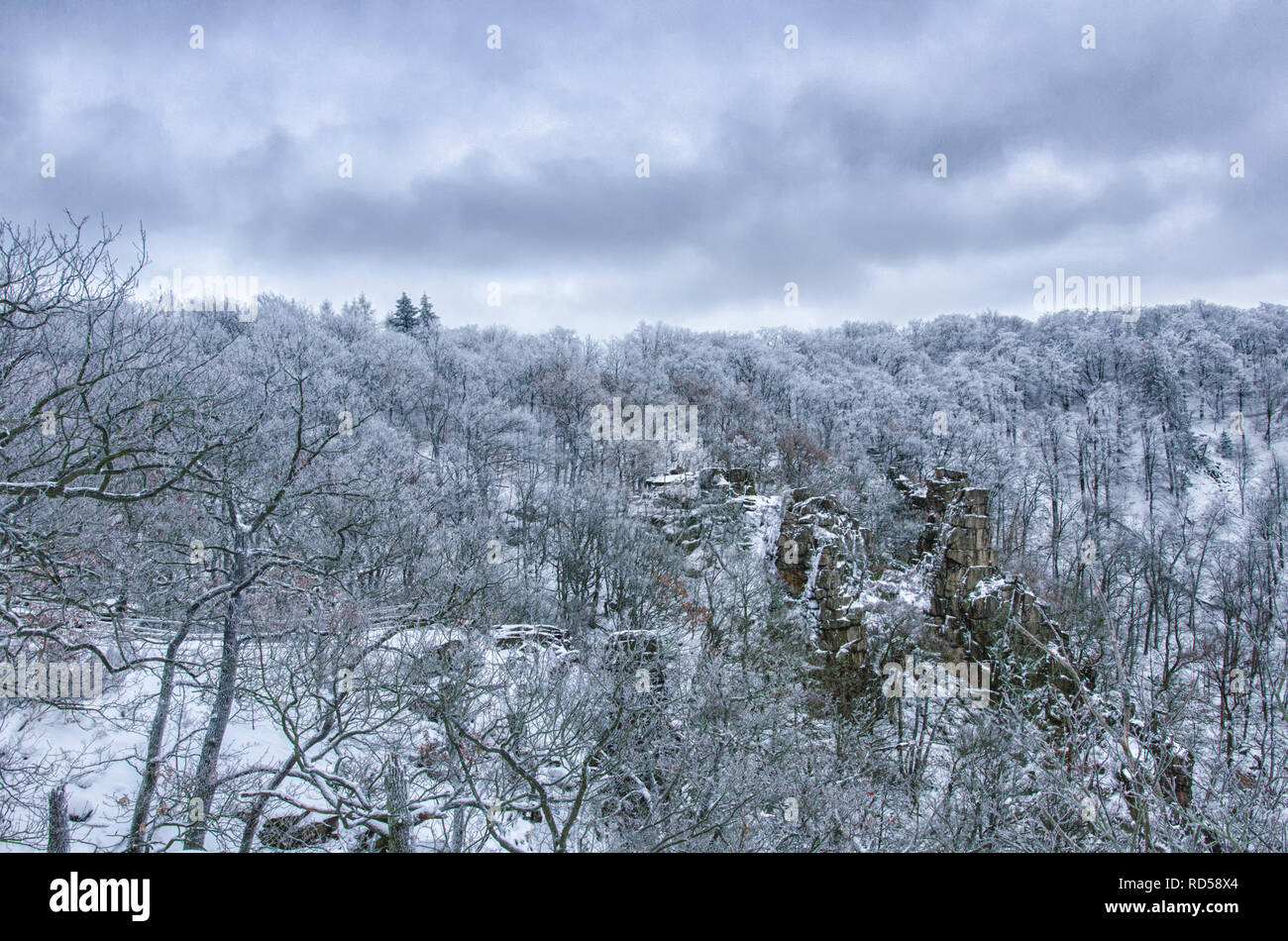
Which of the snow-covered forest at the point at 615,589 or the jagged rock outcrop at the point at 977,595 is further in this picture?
the jagged rock outcrop at the point at 977,595

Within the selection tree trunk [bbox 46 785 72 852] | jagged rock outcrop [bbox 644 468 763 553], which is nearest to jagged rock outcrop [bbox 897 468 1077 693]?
jagged rock outcrop [bbox 644 468 763 553]

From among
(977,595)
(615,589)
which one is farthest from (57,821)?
(977,595)

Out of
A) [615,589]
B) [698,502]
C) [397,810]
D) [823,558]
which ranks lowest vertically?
[397,810]

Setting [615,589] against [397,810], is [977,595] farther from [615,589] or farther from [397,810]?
[397,810]

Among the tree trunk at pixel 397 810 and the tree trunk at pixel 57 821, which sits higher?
the tree trunk at pixel 57 821

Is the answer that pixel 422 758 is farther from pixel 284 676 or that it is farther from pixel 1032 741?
pixel 1032 741

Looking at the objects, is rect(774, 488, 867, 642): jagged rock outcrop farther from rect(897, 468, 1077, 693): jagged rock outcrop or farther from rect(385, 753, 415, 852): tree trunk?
rect(385, 753, 415, 852): tree trunk

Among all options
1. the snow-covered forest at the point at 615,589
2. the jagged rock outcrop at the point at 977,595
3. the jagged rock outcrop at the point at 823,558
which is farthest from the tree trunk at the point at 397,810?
the jagged rock outcrop at the point at 977,595

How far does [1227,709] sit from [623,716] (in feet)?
82.4

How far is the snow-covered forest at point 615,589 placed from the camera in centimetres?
941

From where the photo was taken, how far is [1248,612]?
3159 cm

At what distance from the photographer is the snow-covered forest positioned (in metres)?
9.41

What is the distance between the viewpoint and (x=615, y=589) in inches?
1112

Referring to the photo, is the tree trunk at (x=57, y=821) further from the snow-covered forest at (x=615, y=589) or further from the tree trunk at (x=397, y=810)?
the tree trunk at (x=397, y=810)
